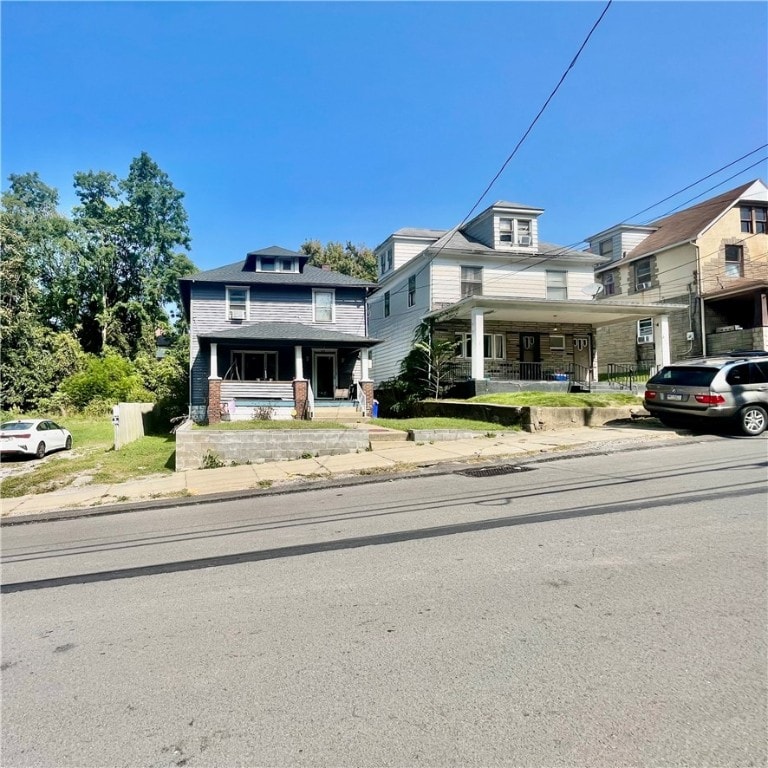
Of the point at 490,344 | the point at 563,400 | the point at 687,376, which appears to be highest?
the point at 490,344

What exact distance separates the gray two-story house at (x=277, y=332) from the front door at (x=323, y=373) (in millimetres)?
46

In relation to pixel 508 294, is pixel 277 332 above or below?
below

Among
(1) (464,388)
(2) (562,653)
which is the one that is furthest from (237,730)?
(1) (464,388)

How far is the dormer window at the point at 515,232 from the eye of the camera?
2609 centimetres

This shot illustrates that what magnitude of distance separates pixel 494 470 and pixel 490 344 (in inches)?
634

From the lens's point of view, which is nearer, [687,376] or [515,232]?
[687,376]

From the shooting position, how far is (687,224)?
93.3 ft

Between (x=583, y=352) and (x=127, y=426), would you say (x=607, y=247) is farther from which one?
(x=127, y=426)

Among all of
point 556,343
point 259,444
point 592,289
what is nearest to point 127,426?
point 259,444

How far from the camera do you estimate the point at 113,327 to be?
39500 millimetres

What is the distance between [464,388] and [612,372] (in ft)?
41.0

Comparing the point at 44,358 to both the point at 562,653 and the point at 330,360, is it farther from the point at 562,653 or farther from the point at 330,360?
the point at 562,653

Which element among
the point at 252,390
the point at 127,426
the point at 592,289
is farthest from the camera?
the point at 592,289

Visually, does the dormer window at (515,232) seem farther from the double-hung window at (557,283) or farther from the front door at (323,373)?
the front door at (323,373)
